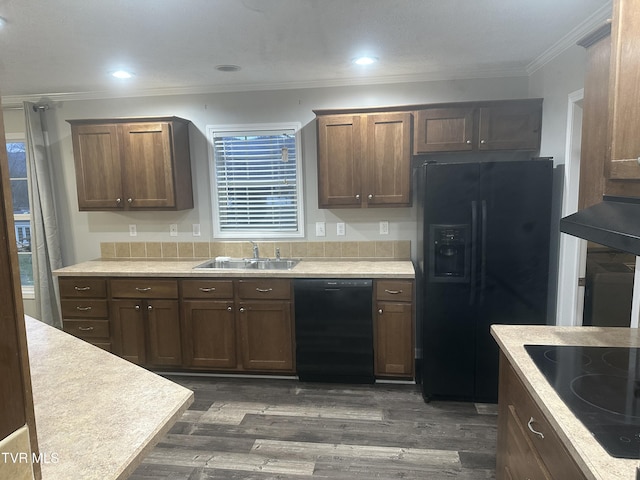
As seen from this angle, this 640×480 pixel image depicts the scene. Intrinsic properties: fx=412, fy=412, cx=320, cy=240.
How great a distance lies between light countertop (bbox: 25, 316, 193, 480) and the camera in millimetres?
1020

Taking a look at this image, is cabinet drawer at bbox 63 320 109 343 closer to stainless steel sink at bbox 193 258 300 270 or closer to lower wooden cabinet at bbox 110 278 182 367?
lower wooden cabinet at bbox 110 278 182 367

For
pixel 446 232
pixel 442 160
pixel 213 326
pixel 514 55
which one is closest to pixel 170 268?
pixel 213 326

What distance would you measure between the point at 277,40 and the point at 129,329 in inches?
103

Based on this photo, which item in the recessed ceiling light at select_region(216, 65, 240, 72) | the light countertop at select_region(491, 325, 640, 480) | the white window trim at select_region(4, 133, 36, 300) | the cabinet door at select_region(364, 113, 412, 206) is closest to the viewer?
the light countertop at select_region(491, 325, 640, 480)

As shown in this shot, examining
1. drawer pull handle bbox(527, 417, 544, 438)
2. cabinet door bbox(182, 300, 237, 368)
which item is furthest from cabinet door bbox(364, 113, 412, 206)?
drawer pull handle bbox(527, 417, 544, 438)

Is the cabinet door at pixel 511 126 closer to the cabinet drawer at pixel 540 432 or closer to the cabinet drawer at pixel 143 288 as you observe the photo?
the cabinet drawer at pixel 540 432

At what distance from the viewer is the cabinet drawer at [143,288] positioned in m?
3.43

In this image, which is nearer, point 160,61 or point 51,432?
point 51,432

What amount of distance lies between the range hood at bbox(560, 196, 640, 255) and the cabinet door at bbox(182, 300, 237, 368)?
2.61m

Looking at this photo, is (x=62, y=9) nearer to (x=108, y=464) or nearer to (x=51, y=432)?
(x=51, y=432)

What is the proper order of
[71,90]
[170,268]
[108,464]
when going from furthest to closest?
[71,90]
[170,268]
[108,464]

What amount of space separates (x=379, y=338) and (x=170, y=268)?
1.86 meters

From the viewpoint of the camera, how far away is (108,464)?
1.00 meters

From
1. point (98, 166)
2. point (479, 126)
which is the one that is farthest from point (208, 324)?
point (479, 126)
